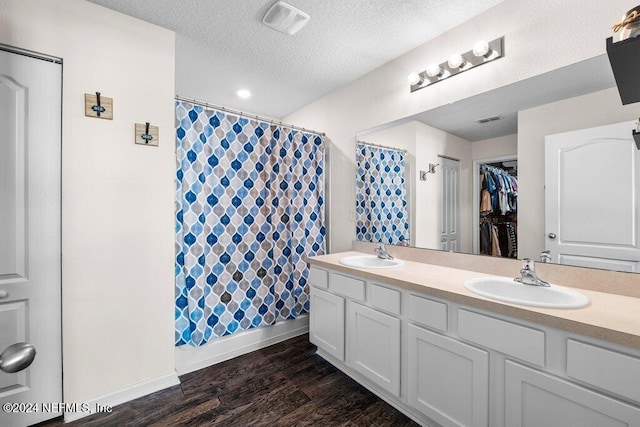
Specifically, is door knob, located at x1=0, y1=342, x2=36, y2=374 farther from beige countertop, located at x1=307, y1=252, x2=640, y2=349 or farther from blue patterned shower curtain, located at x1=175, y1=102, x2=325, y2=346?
blue patterned shower curtain, located at x1=175, y1=102, x2=325, y2=346

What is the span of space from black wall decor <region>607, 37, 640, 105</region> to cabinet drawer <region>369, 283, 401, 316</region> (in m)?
1.32

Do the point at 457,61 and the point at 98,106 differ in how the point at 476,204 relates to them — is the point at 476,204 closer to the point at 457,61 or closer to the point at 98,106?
the point at 457,61

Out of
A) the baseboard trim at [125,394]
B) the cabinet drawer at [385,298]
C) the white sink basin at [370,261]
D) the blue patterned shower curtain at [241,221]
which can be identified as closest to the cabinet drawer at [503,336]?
the cabinet drawer at [385,298]

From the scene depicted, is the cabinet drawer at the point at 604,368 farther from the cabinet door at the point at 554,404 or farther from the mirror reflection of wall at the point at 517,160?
the mirror reflection of wall at the point at 517,160

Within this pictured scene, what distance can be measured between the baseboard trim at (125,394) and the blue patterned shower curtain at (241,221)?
261 mm

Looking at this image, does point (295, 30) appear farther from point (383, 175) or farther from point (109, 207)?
point (109, 207)

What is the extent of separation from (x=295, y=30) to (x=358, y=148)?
113 centimetres

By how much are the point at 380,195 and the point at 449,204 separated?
66 centimetres

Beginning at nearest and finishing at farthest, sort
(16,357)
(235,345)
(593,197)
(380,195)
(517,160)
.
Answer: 1. (16,357)
2. (593,197)
3. (517,160)
4. (235,345)
5. (380,195)

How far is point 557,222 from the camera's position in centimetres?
150

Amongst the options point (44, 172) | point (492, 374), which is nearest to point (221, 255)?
point (44, 172)

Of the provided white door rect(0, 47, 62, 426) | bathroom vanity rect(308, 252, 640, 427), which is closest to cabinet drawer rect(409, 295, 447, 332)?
bathroom vanity rect(308, 252, 640, 427)

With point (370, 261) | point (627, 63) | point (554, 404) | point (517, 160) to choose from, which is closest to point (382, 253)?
point (370, 261)

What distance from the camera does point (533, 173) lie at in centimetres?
158
